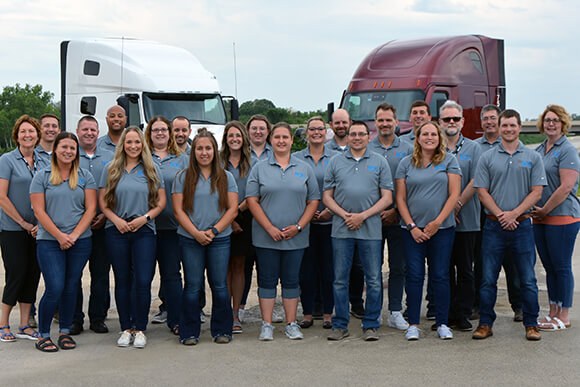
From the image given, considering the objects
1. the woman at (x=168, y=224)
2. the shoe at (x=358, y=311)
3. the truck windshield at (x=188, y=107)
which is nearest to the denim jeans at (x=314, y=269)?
the shoe at (x=358, y=311)

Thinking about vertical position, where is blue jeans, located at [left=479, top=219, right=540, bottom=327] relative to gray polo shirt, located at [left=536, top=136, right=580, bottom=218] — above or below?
below

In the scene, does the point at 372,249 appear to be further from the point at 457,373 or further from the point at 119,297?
the point at 119,297

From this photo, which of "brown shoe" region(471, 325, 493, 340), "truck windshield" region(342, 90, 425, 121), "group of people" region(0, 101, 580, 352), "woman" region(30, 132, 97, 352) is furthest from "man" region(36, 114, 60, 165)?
→ "truck windshield" region(342, 90, 425, 121)

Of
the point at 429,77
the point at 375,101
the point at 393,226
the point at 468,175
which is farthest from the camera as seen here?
the point at 375,101

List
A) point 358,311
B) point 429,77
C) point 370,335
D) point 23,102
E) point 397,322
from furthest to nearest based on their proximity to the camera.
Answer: point 23,102 → point 429,77 → point 358,311 → point 397,322 → point 370,335

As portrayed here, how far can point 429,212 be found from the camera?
20.2 ft

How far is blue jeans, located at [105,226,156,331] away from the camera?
607 centimetres

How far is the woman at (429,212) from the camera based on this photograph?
243 inches

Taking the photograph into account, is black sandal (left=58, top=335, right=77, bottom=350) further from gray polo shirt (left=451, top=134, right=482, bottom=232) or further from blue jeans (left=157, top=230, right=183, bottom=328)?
gray polo shirt (left=451, top=134, right=482, bottom=232)

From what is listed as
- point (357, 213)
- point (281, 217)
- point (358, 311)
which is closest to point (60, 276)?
point (281, 217)

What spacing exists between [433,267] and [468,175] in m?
1.00

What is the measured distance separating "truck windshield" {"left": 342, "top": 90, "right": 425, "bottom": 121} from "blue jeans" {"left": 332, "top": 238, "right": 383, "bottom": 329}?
32.4 feet

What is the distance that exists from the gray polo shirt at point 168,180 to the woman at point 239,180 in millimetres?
451

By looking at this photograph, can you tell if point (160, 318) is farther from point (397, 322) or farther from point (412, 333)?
point (412, 333)
